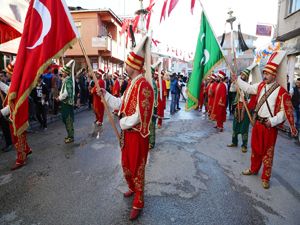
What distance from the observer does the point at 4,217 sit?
334cm

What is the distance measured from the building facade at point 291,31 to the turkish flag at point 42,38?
14524mm

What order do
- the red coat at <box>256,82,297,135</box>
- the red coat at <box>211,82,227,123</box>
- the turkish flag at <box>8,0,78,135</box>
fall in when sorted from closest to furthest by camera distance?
the turkish flag at <box>8,0,78,135</box>
the red coat at <box>256,82,297,135</box>
the red coat at <box>211,82,227,123</box>

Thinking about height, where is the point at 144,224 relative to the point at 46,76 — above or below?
→ below

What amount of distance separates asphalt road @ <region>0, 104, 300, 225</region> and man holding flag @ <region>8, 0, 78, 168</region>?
153cm

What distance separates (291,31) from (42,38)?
15392mm

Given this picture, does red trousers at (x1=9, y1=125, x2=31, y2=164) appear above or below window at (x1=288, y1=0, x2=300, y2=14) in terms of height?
below

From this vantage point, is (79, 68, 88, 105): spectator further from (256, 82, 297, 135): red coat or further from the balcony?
(256, 82, 297, 135): red coat

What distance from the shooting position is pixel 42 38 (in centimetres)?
338

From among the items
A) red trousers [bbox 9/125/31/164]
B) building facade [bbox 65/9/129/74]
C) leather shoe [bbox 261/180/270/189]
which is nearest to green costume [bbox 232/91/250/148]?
leather shoe [bbox 261/180/270/189]

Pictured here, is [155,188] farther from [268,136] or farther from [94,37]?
[94,37]

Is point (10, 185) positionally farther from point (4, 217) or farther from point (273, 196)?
point (273, 196)

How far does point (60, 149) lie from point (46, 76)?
5.83 m

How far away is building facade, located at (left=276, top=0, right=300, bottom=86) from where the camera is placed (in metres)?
14.7

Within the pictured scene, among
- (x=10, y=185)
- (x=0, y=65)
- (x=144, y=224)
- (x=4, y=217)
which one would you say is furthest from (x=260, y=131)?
(x=0, y=65)
